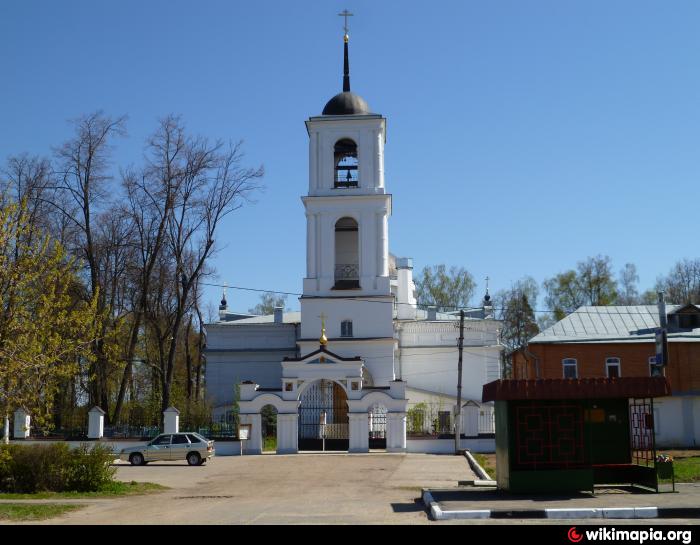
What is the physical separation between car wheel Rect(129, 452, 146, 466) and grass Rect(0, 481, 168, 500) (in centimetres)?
1041

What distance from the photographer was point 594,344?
39.9 m

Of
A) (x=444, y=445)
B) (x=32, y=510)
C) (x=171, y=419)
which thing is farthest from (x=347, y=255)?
(x=32, y=510)

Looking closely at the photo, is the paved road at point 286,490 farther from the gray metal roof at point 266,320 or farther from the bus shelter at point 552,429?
the gray metal roof at point 266,320

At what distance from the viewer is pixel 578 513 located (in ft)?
46.0

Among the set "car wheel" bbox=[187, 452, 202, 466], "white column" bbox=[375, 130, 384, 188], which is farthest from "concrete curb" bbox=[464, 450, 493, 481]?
"white column" bbox=[375, 130, 384, 188]

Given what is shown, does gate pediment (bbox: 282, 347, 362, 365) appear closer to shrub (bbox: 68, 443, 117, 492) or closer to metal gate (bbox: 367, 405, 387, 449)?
metal gate (bbox: 367, 405, 387, 449)

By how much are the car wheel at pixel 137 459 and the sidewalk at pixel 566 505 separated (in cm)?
1747

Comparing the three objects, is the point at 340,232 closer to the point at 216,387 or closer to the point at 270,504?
the point at 216,387

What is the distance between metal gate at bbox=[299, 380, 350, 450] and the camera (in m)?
38.3

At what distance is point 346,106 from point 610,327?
16.8 m

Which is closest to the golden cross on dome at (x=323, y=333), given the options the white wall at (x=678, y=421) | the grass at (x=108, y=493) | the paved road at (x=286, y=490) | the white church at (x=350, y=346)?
the white church at (x=350, y=346)

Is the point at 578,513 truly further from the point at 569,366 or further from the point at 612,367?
the point at 612,367

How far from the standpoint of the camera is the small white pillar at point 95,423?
36.9 metres
